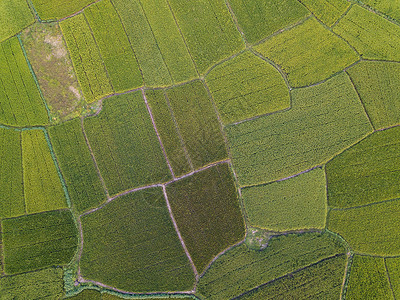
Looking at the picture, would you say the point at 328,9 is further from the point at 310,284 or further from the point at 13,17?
the point at 13,17

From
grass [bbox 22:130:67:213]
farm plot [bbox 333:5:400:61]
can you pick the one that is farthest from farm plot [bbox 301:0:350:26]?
grass [bbox 22:130:67:213]

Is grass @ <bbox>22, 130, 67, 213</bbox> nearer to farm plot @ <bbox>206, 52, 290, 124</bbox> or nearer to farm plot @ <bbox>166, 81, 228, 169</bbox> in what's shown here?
farm plot @ <bbox>166, 81, 228, 169</bbox>

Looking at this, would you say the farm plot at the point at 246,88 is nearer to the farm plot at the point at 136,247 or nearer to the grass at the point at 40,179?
the farm plot at the point at 136,247

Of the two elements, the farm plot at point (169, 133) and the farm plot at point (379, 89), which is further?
the farm plot at point (379, 89)

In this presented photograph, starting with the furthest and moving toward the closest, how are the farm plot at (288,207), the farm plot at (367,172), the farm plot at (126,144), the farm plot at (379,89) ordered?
the farm plot at (379,89), the farm plot at (126,144), the farm plot at (367,172), the farm plot at (288,207)

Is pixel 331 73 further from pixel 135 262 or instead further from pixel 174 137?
pixel 135 262

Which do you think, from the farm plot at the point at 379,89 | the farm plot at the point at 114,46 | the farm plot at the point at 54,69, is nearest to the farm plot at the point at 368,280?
the farm plot at the point at 379,89
